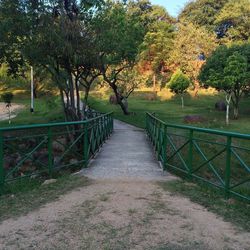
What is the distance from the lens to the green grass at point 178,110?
79.6 feet

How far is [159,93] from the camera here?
46.3 m

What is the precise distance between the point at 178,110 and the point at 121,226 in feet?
94.6

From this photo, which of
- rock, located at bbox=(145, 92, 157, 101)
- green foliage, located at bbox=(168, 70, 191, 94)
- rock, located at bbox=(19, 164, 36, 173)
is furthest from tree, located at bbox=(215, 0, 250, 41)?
rock, located at bbox=(19, 164, 36, 173)

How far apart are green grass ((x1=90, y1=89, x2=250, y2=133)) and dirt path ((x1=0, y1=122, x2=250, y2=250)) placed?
1551 cm

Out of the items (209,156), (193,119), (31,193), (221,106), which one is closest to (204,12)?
(221,106)

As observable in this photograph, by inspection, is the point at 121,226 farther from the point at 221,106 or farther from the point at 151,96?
the point at 151,96

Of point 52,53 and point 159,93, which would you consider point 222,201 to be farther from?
point 159,93

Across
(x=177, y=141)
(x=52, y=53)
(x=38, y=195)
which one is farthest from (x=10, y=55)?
(x=38, y=195)

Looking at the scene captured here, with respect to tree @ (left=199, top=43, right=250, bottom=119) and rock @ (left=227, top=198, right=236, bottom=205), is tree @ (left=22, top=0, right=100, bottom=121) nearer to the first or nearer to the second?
rock @ (left=227, top=198, right=236, bottom=205)

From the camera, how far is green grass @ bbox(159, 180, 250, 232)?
5586 millimetres

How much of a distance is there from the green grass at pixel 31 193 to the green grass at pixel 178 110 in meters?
15.1

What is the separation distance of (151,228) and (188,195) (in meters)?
1.93

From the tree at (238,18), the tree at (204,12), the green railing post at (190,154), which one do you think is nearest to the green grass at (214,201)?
the green railing post at (190,154)

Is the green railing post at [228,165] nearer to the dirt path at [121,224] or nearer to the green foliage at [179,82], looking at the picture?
the dirt path at [121,224]
